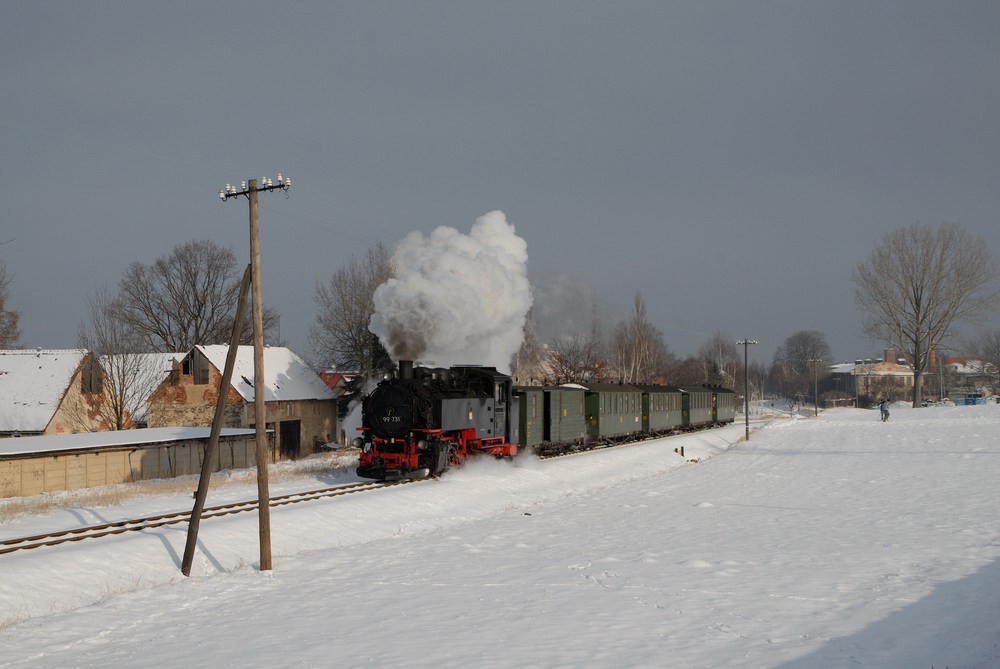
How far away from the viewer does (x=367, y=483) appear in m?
22.3

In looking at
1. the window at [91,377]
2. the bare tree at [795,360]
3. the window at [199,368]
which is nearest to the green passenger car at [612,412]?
the window at [199,368]

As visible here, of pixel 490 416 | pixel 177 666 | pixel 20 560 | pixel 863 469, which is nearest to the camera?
pixel 177 666

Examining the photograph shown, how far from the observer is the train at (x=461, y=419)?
22047 mm

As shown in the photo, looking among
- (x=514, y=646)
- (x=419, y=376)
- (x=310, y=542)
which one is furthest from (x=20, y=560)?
(x=419, y=376)

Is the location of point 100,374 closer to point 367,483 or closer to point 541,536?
point 367,483

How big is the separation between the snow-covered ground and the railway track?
2.12 feet

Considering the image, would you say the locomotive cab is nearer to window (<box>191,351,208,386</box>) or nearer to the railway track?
the railway track

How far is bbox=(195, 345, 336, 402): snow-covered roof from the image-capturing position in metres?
41.6

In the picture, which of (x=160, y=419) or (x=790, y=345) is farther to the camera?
(x=790, y=345)

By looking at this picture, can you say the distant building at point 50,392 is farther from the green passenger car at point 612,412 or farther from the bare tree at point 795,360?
the bare tree at point 795,360

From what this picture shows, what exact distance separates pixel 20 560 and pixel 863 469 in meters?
25.7

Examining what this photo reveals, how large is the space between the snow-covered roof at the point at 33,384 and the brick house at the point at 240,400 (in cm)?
520

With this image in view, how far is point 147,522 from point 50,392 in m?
25.6

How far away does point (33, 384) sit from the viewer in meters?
37.8
